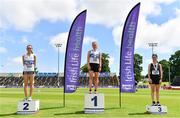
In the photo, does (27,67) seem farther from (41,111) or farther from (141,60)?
(141,60)

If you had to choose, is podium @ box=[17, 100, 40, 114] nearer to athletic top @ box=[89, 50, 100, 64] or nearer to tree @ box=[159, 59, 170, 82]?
athletic top @ box=[89, 50, 100, 64]

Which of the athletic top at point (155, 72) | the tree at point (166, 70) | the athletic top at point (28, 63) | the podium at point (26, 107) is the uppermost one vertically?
the tree at point (166, 70)

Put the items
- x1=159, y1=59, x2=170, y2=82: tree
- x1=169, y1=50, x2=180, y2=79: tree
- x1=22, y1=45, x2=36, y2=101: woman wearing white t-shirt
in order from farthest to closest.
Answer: x1=159, y1=59, x2=170, y2=82: tree → x1=169, y1=50, x2=180, y2=79: tree → x1=22, y1=45, x2=36, y2=101: woman wearing white t-shirt

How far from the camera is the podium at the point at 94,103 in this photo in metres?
13.5

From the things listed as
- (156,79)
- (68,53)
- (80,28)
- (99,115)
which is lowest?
(99,115)

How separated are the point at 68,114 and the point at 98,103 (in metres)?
1.09

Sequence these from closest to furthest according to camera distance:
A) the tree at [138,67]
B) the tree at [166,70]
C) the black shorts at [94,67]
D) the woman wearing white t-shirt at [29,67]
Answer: the woman wearing white t-shirt at [29,67], the black shorts at [94,67], the tree at [138,67], the tree at [166,70]

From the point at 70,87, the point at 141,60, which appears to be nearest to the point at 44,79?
the point at 141,60

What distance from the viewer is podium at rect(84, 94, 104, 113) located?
13.5 meters

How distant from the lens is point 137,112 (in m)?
14.2

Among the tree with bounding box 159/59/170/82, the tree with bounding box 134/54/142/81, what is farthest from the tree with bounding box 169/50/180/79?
the tree with bounding box 134/54/142/81

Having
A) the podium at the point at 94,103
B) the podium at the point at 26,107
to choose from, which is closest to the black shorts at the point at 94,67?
the podium at the point at 94,103

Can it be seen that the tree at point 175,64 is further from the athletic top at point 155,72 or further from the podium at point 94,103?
the podium at point 94,103

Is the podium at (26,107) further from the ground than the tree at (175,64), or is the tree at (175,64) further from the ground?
the tree at (175,64)
